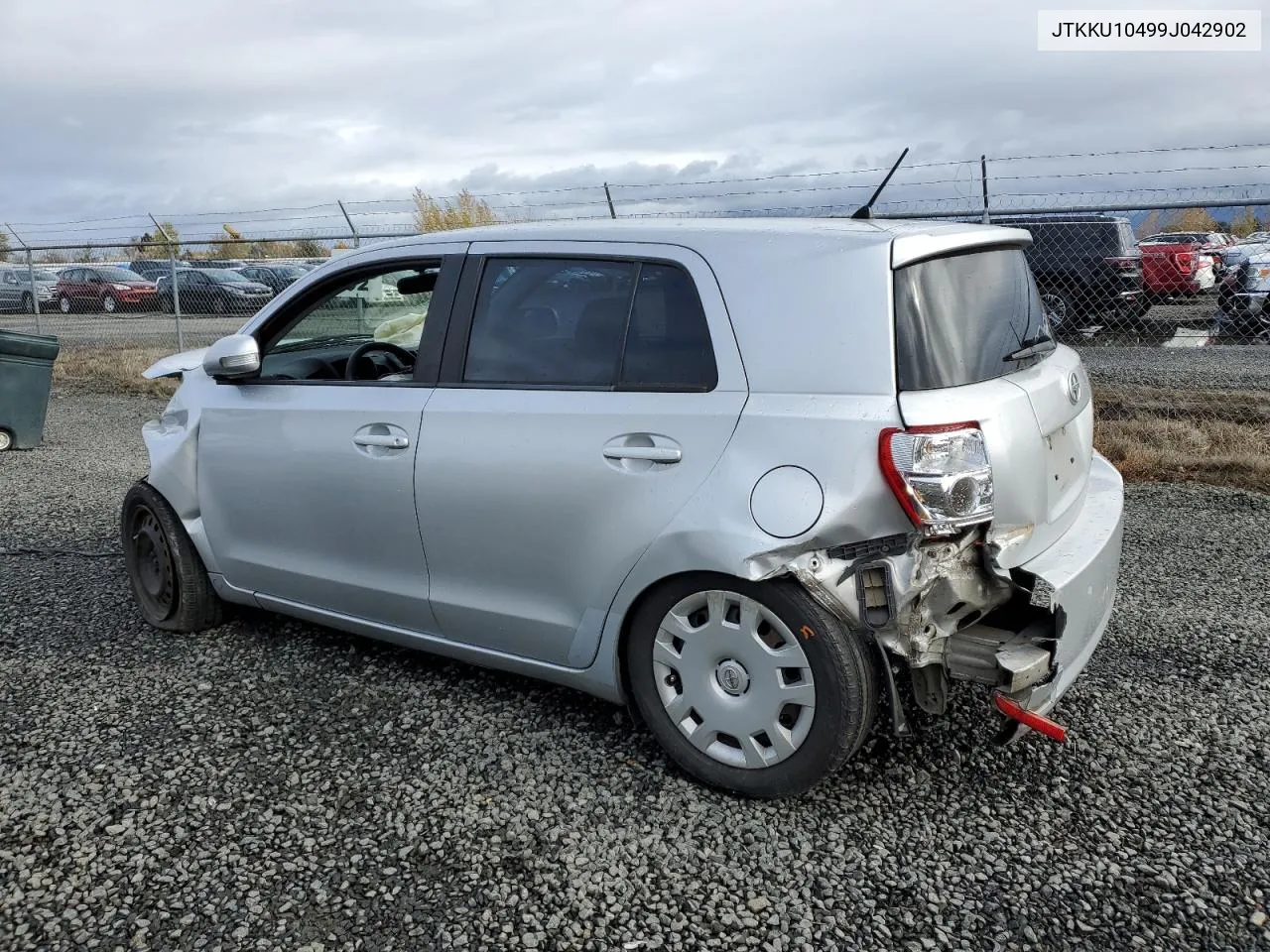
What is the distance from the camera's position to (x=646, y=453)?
320cm

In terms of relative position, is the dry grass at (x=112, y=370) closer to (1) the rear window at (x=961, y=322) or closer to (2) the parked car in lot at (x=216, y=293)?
(2) the parked car in lot at (x=216, y=293)

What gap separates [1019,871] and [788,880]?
607mm

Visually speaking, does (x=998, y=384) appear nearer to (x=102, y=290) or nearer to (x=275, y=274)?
(x=275, y=274)

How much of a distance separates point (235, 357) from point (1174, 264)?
10766 millimetres

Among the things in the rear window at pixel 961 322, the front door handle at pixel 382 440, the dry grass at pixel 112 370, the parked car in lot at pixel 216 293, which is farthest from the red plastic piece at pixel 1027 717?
the parked car in lot at pixel 216 293

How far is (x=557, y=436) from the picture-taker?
11.1 ft

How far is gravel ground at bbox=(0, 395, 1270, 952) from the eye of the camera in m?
2.70

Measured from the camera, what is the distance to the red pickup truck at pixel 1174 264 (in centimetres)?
1122

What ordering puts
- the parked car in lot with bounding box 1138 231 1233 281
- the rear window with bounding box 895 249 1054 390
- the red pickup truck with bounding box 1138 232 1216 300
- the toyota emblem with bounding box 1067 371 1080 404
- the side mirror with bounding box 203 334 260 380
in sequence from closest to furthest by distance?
the rear window with bounding box 895 249 1054 390 < the toyota emblem with bounding box 1067 371 1080 404 < the side mirror with bounding box 203 334 260 380 < the parked car in lot with bounding box 1138 231 1233 281 < the red pickup truck with bounding box 1138 232 1216 300

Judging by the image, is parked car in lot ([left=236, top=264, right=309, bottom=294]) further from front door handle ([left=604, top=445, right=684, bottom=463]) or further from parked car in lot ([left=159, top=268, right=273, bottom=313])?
front door handle ([left=604, top=445, right=684, bottom=463])

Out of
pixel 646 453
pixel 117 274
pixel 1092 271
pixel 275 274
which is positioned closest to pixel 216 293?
pixel 275 274

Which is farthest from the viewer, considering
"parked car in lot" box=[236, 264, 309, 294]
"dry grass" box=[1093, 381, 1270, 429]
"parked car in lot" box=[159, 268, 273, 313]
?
"parked car in lot" box=[236, 264, 309, 294]

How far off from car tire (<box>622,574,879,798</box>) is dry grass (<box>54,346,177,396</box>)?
11.2 m

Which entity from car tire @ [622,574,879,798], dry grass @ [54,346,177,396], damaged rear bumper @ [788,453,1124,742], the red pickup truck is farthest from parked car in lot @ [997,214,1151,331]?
dry grass @ [54,346,177,396]
